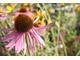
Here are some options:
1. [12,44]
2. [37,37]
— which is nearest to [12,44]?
[12,44]

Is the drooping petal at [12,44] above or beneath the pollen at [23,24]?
beneath

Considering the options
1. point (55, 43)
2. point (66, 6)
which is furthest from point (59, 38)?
point (66, 6)

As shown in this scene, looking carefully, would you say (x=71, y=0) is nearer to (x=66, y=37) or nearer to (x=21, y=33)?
(x=66, y=37)

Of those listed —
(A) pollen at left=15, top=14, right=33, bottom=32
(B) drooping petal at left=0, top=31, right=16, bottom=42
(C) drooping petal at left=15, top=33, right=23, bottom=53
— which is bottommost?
(C) drooping petal at left=15, top=33, right=23, bottom=53

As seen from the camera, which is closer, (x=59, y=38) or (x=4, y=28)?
(x=4, y=28)

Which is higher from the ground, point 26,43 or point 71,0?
point 71,0

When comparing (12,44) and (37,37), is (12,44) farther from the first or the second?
(37,37)

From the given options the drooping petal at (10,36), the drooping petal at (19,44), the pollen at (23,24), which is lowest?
the drooping petal at (19,44)
